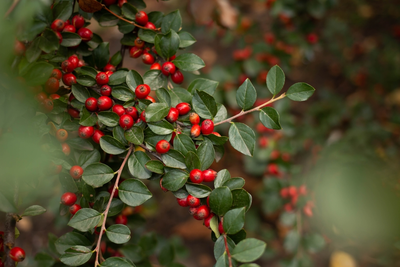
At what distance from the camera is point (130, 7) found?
0.98 m

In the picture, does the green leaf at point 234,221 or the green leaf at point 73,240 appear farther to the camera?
the green leaf at point 73,240

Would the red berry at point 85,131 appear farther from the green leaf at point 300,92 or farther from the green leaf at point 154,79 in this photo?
the green leaf at point 300,92

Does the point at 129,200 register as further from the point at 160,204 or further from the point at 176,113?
the point at 160,204

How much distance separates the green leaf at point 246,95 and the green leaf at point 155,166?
1.09 ft

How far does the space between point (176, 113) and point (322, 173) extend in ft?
4.68

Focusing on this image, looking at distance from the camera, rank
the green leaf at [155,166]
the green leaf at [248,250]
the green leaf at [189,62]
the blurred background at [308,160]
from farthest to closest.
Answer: the blurred background at [308,160], the green leaf at [189,62], the green leaf at [155,166], the green leaf at [248,250]

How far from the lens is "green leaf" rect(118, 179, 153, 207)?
2.72ft

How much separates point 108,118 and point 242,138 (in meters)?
0.42

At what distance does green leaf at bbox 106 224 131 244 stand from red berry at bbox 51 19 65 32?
654mm

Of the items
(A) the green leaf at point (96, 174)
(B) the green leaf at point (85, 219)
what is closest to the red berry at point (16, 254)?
(B) the green leaf at point (85, 219)

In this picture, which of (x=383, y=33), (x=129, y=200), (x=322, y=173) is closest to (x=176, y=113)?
(x=129, y=200)

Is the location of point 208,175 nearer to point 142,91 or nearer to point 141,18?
point 142,91

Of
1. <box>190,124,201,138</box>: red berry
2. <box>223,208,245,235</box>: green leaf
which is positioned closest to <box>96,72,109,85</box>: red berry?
<box>190,124,201,138</box>: red berry

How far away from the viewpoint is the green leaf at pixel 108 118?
864 mm
